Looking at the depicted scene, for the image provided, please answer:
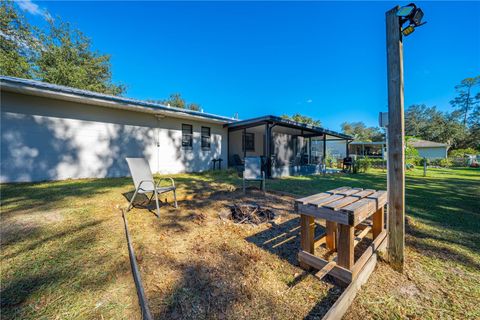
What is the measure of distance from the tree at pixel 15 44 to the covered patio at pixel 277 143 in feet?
49.6

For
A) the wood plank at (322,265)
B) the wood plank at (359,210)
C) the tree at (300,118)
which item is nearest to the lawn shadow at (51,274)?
the wood plank at (322,265)

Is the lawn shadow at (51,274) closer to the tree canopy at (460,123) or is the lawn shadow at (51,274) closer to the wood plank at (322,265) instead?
the wood plank at (322,265)

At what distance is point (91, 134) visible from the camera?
6680mm

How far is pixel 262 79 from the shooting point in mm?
19203

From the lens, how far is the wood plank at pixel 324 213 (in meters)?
1.66

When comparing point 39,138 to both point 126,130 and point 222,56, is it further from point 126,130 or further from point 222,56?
point 222,56

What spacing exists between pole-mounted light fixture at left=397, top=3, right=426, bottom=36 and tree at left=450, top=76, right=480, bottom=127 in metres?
49.6

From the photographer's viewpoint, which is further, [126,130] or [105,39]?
[105,39]

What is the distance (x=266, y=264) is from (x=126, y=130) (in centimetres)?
759

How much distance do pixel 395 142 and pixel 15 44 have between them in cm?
2256

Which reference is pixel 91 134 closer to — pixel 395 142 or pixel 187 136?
pixel 187 136

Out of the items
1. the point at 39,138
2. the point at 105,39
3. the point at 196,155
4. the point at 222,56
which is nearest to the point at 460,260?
the point at 196,155

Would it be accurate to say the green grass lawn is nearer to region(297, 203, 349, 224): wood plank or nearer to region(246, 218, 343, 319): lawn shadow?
region(246, 218, 343, 319): lawn shadow

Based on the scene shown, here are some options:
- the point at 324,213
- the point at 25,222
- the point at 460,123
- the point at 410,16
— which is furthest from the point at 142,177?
the point at 460,123
